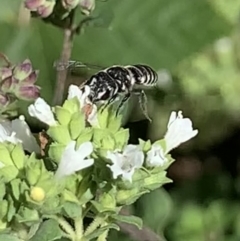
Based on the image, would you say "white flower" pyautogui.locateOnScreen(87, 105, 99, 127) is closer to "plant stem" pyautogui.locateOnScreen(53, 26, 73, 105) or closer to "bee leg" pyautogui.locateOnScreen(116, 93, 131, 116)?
"bee leg" pyautogui.locateOnScreen(116, 93, 131, 116)

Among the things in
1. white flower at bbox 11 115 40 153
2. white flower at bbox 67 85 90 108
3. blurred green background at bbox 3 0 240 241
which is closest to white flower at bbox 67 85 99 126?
white flower at bbox 67 85 90 108

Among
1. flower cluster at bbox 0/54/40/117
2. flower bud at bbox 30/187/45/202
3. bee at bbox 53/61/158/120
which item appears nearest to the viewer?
flower bud at bbox 30/187/45/202

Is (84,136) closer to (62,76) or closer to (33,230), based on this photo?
(33,230)

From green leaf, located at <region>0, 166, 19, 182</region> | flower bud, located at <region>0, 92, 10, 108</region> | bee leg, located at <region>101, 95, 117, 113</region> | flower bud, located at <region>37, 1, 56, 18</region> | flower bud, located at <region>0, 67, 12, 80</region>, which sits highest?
flower bud, located at <region>37, 1, 56, 18</region>

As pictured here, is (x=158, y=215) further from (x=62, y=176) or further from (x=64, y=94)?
(x=62, y=176)

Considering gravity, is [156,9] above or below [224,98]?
above

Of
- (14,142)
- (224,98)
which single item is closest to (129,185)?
(14,142)

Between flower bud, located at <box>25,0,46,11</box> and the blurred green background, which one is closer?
flower bud, located at <box>25,0,46,11</box>

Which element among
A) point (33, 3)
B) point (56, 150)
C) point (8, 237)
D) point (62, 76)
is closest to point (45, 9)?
point (33, 3)
